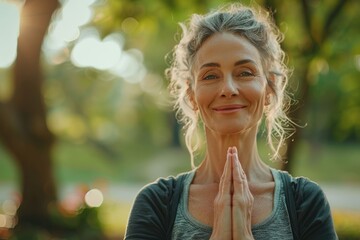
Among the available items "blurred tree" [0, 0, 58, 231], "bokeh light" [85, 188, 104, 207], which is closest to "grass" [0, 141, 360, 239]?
"bokeh light" [85, 188, 104, 207]

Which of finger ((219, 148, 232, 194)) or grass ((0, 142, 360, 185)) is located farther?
grass ((0, 142, 360, 185))

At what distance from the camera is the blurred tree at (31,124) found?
8.78 metres

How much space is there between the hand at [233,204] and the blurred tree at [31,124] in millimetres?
7203

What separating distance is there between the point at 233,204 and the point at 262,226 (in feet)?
0.34

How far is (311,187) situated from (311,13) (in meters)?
6.30

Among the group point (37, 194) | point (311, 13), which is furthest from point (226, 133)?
point (37, 194)

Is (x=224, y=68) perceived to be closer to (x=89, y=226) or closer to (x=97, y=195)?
(x=89, y=226)

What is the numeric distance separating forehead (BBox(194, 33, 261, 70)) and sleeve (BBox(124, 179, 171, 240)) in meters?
0.40

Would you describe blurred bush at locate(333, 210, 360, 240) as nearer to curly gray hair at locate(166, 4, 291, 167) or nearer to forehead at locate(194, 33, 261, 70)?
curly gray hair at locate(166, 4, 291, 167)

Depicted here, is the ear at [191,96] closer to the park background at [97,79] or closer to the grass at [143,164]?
the park background at [97,79]

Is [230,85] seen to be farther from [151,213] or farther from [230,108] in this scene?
[151,213]

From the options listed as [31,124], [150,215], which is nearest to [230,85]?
[150,215]

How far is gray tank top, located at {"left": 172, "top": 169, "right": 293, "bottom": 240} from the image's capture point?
175cm

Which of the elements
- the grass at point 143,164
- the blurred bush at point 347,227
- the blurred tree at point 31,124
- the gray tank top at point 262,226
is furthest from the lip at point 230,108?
the grass at point 143,164
